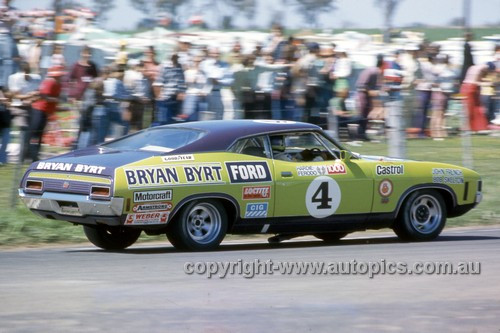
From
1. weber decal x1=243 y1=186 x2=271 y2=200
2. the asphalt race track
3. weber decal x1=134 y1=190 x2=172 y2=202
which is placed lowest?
the asphalt race track

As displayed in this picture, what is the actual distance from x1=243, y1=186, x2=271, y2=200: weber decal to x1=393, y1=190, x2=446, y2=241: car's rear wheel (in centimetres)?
175

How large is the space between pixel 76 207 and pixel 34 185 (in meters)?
0.65

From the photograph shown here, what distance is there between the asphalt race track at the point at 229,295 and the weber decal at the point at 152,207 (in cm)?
42

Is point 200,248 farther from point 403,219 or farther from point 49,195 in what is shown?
point 403,219

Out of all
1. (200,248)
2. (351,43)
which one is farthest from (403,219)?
(351,43)

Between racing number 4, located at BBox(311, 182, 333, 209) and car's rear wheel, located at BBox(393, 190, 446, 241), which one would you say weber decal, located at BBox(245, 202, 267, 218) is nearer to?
racing number 4, located at BBox(311, 182, 333, 209)

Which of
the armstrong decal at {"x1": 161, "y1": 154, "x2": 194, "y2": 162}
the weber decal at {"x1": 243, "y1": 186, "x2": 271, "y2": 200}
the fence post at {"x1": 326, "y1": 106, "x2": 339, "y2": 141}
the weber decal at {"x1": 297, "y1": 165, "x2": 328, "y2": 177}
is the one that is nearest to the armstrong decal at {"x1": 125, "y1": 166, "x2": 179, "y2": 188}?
the armstrong decal at {"x1": 161, "y1": 154, "x2": 194, "y2": 162}

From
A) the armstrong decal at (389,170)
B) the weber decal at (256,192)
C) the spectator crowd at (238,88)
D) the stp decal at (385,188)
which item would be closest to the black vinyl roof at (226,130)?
the weber decal at (256,192)

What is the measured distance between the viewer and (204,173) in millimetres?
9852

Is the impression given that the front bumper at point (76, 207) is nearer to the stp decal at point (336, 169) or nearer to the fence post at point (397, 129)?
the stp decal at point (336, 169)

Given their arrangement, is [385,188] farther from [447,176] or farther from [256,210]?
[256,210]

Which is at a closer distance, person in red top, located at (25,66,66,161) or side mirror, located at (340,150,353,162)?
side mirror, located at (340,150,353,162)

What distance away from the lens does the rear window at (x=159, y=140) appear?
1008cm

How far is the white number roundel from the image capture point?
415 inches
